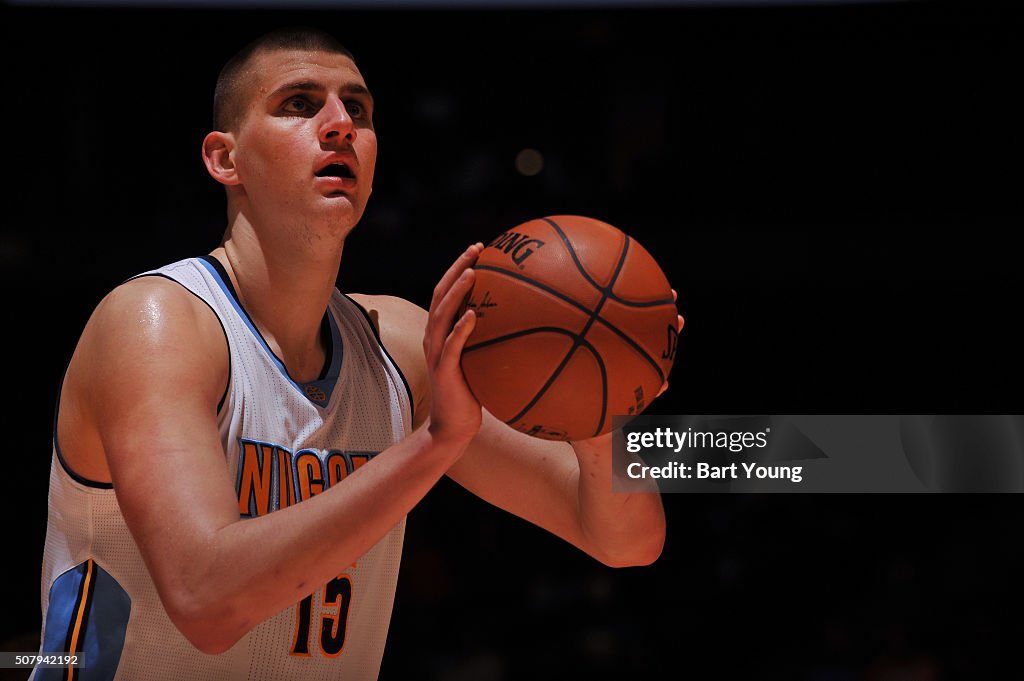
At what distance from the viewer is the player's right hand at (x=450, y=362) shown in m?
2.08

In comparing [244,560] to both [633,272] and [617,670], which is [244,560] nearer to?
[633,272]

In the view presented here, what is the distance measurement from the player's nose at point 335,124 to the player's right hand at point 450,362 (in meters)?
0.66

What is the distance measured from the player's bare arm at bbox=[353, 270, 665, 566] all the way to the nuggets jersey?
1.02ft

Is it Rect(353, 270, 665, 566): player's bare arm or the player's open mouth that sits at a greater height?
the player's open mouth

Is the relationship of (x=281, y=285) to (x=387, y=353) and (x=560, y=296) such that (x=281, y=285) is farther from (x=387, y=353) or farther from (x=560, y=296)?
(x=560, y=296)

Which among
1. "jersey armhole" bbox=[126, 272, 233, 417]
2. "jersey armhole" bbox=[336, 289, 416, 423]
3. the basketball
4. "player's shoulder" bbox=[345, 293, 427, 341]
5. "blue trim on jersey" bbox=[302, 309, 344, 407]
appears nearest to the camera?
the basketball

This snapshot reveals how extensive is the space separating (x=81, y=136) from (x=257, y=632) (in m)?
5.82

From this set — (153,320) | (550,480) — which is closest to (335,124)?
(153,320)

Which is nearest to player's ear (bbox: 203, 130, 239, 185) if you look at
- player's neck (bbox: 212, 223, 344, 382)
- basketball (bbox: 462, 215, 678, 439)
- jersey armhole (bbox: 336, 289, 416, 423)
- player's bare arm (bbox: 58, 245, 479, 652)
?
player's neck (bbox: 212, 223, 344, 382)

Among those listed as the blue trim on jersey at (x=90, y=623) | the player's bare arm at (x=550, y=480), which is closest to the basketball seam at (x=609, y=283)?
the player's bare arm at (x=550, y=480)

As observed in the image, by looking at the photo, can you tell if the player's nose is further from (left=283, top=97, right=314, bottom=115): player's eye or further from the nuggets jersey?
the nuggets jersey

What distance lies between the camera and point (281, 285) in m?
2.75

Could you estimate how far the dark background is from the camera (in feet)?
22.0

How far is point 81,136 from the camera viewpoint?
751 cm
